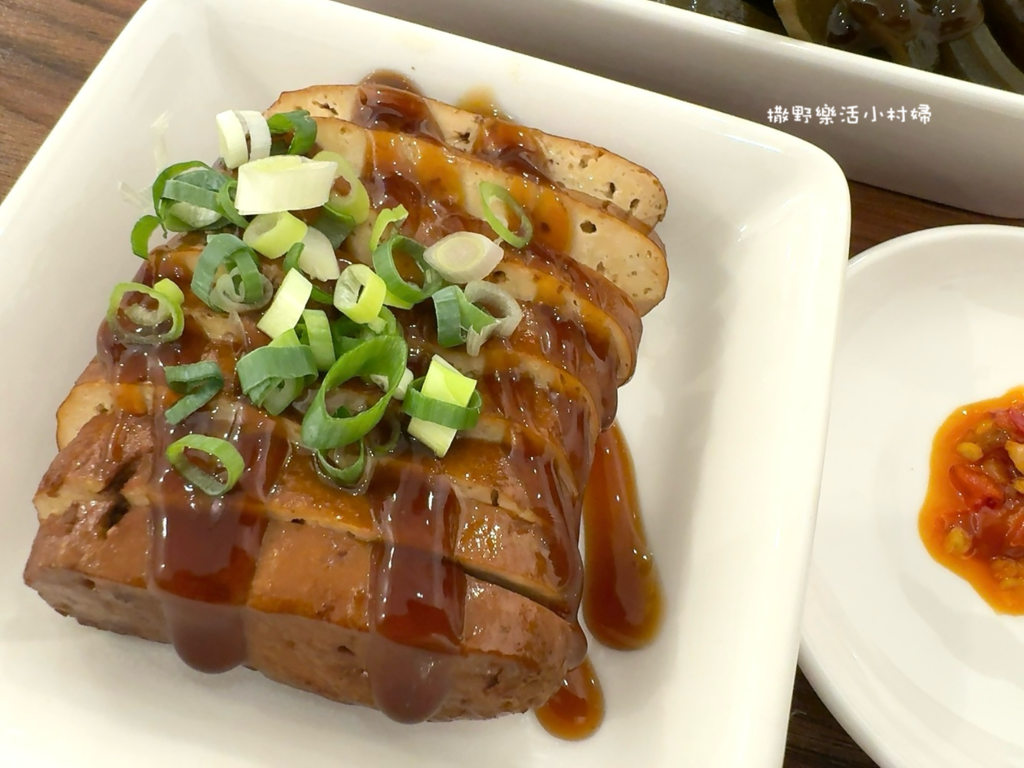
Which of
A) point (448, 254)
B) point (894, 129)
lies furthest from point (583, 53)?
point (448, 254)

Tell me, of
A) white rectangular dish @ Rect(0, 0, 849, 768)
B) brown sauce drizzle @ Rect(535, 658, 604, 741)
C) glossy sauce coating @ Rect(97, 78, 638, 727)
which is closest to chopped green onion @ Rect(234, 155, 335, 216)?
glossy sauce coating @ Rect(97, 78, 638, 727)

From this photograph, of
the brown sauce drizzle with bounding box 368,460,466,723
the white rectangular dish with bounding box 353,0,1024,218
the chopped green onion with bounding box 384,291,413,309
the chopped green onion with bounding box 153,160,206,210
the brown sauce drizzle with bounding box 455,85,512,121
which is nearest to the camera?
the brown sauce drizzle with bounding box 368,460,466,723

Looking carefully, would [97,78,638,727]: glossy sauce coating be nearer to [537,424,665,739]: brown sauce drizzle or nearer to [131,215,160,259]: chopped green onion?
[131,215,160,259]: chopped green onion

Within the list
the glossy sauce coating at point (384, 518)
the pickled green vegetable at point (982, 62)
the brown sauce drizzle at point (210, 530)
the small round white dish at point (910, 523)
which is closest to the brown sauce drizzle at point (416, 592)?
the glossy sauce coating at point (384, 518)

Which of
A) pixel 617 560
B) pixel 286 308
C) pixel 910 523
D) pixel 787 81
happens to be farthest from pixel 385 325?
pixel 910 523

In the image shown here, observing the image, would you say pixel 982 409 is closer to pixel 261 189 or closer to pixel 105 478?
pixel 261 189
